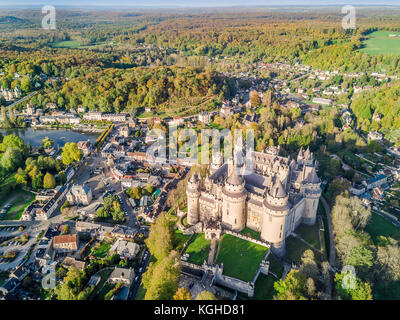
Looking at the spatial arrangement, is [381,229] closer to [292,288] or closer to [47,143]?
[292,288]

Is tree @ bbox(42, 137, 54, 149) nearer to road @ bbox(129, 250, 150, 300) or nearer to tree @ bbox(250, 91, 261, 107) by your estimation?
road @ bbox(129, 250, 150, 300)

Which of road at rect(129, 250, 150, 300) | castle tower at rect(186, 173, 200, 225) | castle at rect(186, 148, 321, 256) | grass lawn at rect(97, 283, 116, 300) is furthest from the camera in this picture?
castle tower at rect(186, 173, 200, 225)

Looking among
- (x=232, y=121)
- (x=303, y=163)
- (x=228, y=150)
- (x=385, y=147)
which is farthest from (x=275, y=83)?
(x=303, y=163)

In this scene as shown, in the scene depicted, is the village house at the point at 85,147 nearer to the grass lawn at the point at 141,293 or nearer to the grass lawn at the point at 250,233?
the grass lawn at the point at 141,293

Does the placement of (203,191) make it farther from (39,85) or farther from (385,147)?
(39,85)

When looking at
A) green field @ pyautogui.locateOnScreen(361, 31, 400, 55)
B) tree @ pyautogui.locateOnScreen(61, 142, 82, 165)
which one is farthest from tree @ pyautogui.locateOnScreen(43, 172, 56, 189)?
green field @ pyautogui.locateOnScreen(361, 31, 400, 55)

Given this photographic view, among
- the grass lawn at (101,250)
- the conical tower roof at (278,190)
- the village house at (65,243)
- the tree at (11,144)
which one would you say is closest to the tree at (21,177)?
the tree at (11,144)
